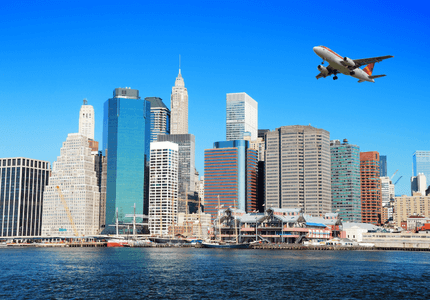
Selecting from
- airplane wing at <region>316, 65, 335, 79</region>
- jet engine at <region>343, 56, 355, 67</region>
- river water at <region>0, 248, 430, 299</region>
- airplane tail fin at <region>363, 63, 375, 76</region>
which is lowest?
river water at <region>0, 248, 430, 299</region>

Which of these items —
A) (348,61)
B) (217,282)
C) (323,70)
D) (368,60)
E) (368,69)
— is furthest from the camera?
(368,69)

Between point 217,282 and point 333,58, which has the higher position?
point 333,58

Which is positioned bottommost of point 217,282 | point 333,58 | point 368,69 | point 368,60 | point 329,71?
point 217,282

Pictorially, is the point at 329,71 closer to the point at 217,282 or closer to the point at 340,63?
the point at 340,63

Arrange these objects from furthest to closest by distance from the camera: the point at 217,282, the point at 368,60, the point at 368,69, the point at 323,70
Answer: the point at 368,69
the point at 217,282
the point at 323,70
the point at 368,60

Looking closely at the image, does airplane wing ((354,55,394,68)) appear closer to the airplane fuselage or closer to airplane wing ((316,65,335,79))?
the airplane fuselage

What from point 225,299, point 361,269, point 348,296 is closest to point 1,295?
point 225,299

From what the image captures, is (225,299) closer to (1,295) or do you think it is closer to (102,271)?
(1,295)

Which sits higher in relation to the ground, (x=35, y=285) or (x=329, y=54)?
(x=329, y=54)

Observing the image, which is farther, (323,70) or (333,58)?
(323,70)

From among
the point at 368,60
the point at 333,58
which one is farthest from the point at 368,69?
the point at 333,58

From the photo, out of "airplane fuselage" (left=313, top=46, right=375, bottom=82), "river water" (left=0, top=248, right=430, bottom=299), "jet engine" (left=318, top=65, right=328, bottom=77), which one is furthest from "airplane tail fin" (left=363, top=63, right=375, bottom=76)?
"river water" (left=0, top=248, right=430, bottom=299)
